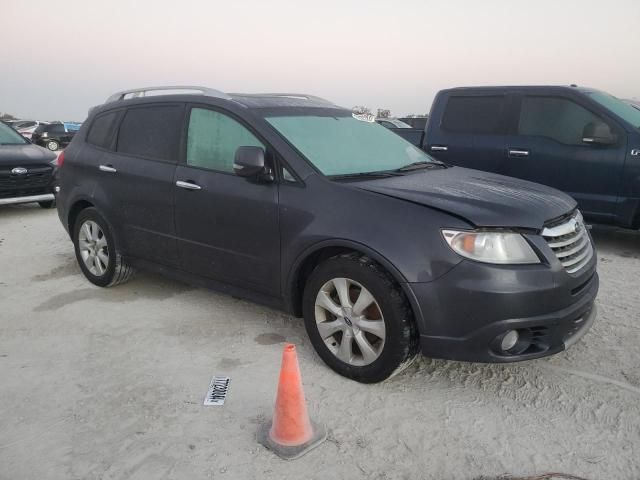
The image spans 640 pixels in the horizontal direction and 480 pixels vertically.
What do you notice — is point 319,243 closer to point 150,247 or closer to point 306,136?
point 306,136

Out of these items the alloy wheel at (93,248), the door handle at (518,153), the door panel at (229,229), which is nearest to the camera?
the door panel at (229,229)

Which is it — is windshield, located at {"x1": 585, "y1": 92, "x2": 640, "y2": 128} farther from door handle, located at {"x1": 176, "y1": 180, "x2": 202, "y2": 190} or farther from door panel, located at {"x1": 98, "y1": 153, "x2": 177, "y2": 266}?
door panel, located at {"x1": 98, "y1": 153, "x2": 177, "y2": 266}

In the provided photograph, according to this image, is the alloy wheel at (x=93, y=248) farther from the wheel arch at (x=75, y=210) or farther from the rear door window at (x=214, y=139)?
the rear door window at (x=214, y=139)

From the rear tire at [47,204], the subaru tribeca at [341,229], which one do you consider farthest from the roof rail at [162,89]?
the rear tire at [47,204]

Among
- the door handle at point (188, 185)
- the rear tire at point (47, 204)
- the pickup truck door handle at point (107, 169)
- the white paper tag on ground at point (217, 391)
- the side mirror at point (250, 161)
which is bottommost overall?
the rear tire at point (47, 204)

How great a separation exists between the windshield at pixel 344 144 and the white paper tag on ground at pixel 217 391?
1.38 m

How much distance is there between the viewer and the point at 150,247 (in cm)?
427

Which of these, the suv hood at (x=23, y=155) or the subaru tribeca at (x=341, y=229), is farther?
the suv hood at (x=23, y=155)

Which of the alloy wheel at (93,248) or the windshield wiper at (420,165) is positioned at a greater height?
the windshield wiper at (420,165)

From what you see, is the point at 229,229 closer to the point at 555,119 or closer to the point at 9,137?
the point at 555,119

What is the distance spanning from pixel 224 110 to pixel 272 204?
87 cm

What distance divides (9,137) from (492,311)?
9193 millimetres

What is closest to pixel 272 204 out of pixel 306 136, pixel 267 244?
pixel 267 244

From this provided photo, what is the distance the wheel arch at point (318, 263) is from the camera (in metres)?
2.82
